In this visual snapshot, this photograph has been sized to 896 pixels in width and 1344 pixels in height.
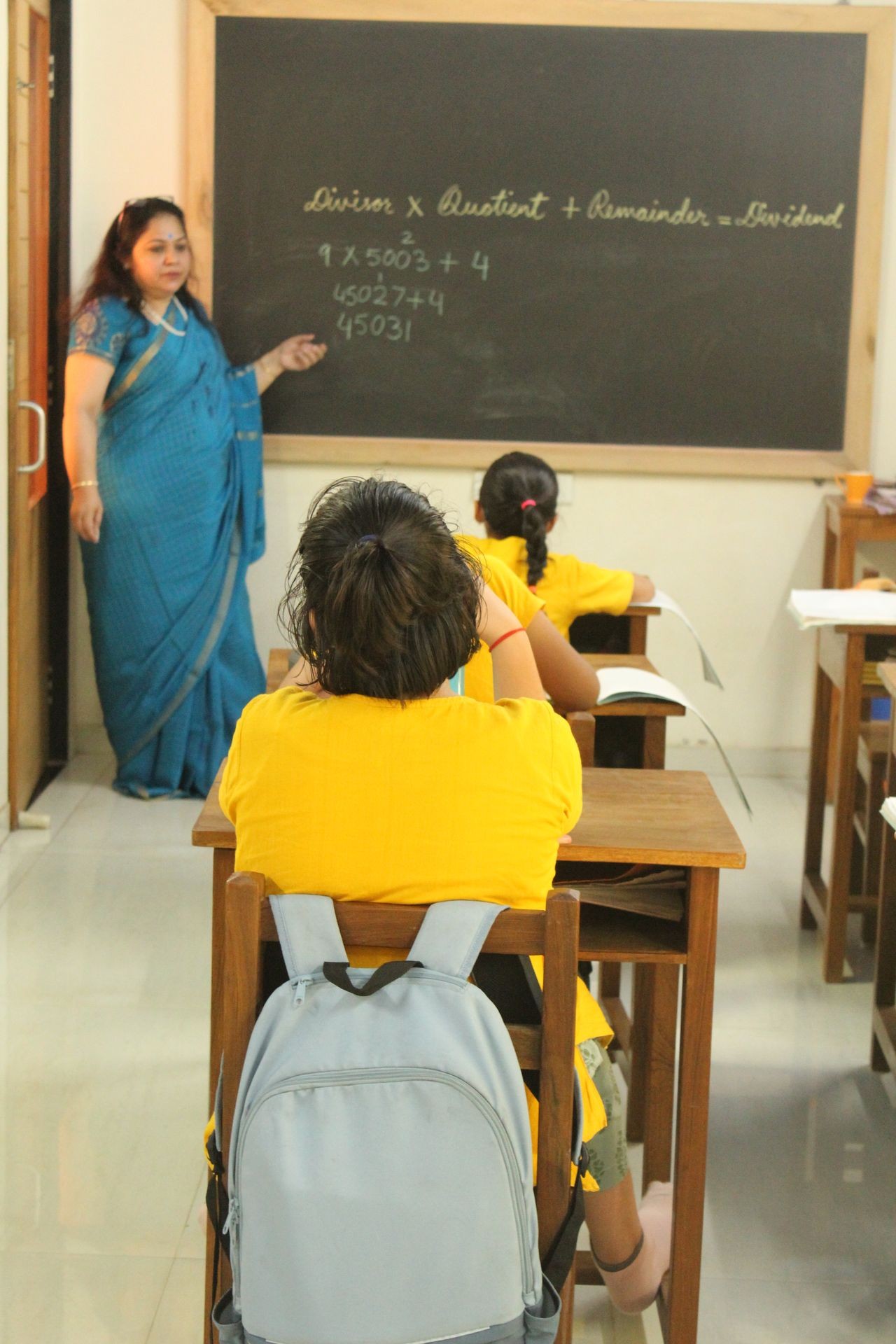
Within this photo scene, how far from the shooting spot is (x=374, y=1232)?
1.24 meters

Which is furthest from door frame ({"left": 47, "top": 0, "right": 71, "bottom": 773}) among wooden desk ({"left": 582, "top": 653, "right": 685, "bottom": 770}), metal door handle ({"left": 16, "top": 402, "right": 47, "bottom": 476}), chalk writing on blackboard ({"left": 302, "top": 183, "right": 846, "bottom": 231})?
wooden desk ({"left": 582, "top": 653, "right": 685, "bottom": 770})

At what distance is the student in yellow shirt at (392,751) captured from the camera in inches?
53.4

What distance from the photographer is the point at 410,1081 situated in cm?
125

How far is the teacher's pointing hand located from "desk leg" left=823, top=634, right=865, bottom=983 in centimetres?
199

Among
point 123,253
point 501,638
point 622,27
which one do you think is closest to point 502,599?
point 501,638

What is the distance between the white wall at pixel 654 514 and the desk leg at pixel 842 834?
1.52 m

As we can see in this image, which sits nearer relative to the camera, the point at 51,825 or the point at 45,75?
the point at 51,825

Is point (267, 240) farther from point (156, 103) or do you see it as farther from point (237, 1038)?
point (237, 1038)

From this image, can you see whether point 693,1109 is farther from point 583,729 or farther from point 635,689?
point 635,689

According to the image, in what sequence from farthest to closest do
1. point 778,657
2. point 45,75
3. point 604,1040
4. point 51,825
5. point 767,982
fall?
point 778,657 < point 45,75 < point 51,825 < point 767,982 < point 604,1040

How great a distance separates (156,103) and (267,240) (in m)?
0.48

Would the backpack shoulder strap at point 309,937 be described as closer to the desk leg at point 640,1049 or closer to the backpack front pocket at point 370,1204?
the backpack front pocket at point 370,1204

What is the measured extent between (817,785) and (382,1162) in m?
→ 2.31

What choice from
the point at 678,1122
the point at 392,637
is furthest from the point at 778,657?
the point at 392,637
